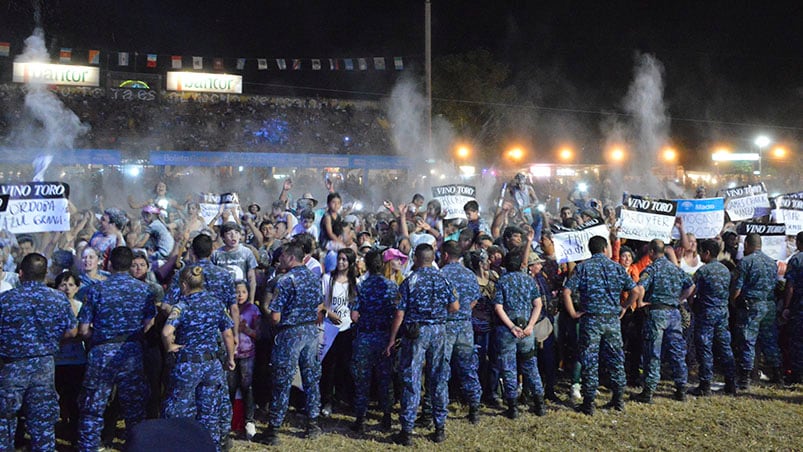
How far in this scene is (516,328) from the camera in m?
6.45

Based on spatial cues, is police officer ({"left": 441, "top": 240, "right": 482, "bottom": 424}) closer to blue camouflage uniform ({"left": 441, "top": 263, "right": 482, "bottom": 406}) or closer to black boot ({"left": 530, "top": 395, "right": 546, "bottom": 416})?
blue camouflage uniform ({"left": 441, "top": 263, "right": 482, "bottom": 406})

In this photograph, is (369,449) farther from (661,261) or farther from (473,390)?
(661,261)

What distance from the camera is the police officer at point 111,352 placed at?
5.00 meters

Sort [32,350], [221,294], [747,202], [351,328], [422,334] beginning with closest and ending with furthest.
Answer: [32,350]
[221,294]
[422,334]
[351,328]
[747,202]

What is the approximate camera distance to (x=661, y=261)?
7.14 metres

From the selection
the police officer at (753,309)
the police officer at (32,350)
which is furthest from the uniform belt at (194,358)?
the police officer at (753,309)

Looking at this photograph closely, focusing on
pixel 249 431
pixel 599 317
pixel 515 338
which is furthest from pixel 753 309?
pixel 249 431

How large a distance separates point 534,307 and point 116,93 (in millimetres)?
35905

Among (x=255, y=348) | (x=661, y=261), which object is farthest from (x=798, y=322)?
(x=255, y=348)

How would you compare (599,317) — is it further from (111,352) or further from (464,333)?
(111,352)

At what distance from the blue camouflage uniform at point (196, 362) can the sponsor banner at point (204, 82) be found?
36.5 metres

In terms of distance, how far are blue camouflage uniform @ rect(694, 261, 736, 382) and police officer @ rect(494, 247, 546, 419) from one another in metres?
2.34

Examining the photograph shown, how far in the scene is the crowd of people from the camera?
4992 millimetres

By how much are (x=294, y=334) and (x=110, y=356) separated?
5.48ft
